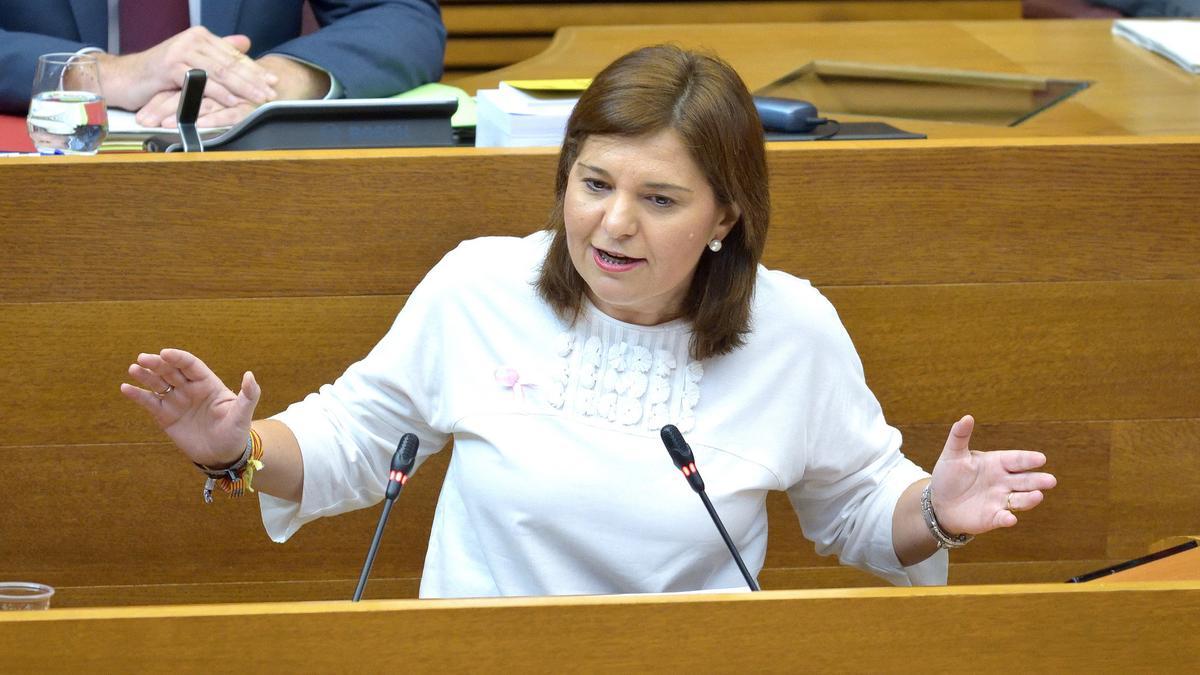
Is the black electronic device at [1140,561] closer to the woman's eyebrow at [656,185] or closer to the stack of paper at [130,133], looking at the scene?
the woman's eyebrow at [656,185]

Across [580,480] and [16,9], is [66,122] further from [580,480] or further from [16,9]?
[580,480]

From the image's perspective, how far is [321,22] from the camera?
254 cm

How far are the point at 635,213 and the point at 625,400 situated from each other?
0.65ft

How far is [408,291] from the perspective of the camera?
1859mm

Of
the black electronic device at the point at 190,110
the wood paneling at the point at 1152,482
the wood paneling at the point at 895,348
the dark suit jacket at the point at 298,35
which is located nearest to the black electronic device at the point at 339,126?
the black electronic device at the point at 190,110

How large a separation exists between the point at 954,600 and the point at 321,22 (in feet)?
5.77

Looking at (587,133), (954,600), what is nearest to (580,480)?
(587,133)

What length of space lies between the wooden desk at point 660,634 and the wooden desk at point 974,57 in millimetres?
1024

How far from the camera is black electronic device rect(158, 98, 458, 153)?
1877 mm

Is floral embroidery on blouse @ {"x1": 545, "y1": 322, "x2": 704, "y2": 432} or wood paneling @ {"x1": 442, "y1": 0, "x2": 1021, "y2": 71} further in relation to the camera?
wood paneling @ {"x1": 442, "y1": 0, "x2": 1021, "y2": 71}

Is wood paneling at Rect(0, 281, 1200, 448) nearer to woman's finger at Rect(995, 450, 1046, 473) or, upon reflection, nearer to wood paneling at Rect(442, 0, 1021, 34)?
woman's finger at Rect(995, 450, 1046, 473)

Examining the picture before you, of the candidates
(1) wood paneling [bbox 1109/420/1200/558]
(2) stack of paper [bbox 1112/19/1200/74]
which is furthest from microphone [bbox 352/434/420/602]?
(2) stack of paper [bbox 1112/19/1200/74]

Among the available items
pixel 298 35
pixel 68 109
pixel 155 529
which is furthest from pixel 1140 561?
pixel 298 35

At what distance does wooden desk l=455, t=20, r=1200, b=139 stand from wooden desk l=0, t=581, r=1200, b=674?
1.02m
